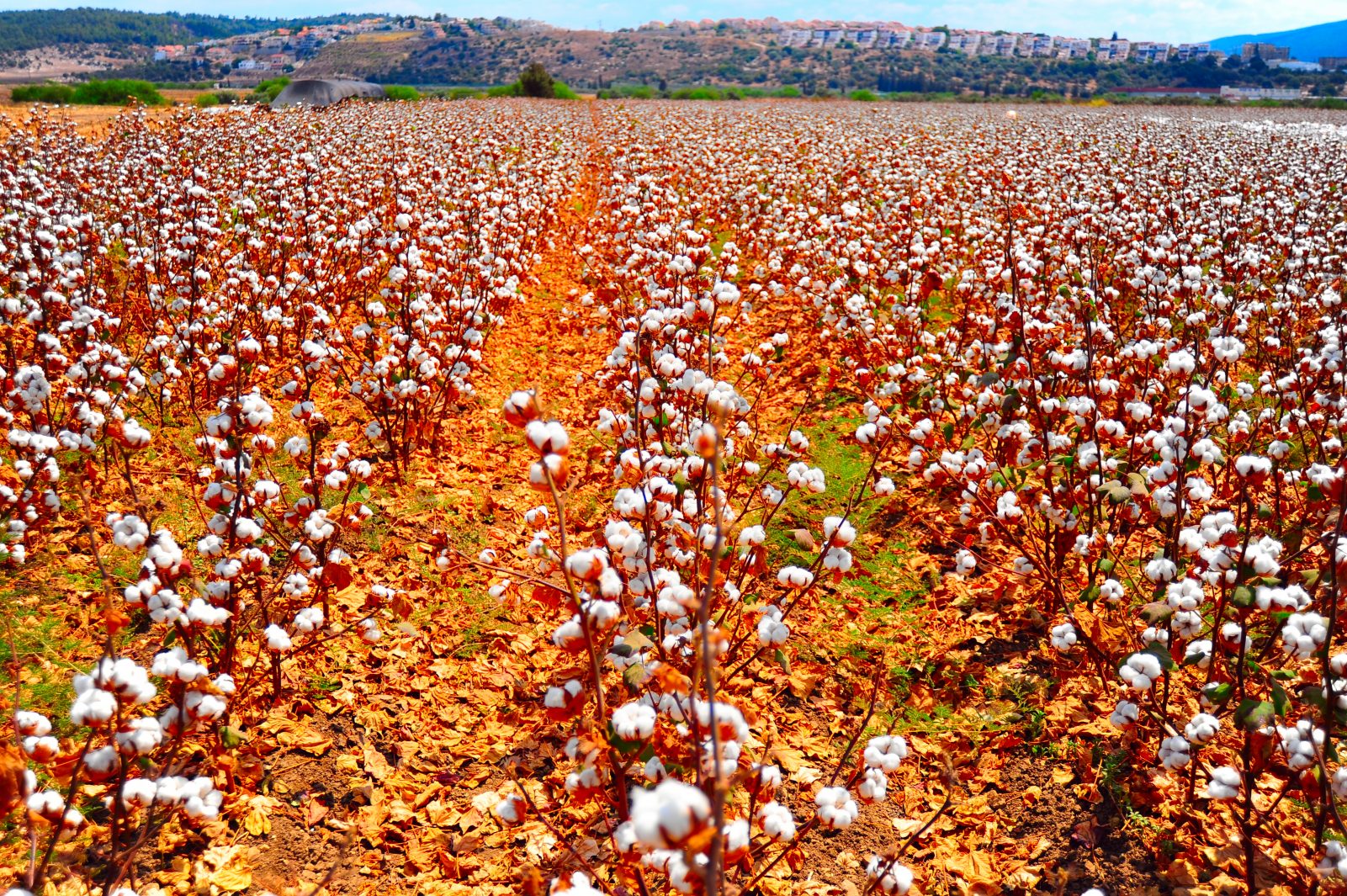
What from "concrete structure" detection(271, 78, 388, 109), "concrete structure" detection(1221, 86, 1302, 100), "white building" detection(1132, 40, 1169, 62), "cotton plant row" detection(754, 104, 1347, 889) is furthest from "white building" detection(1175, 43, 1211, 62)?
"cotton plant row" detection(754, 104, 1347, 889)

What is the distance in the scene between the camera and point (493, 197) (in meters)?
9.63

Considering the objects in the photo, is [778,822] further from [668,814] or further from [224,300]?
[224,300]

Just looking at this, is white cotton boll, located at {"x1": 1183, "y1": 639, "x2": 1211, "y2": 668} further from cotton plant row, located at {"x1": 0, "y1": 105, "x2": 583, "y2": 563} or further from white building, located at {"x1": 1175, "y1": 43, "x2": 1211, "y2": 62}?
white building, located at {"x1": 1175, "y1": 43, "x2": 1211, "y2": 62}

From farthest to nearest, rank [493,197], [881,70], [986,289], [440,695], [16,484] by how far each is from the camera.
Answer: [881,70] → [493,197] → [986,289] → [16,484] → [440,695]

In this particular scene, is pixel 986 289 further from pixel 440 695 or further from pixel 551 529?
pixel 440 695

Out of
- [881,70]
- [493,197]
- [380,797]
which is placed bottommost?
[380,797]

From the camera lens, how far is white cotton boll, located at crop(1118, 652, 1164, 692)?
2736mm

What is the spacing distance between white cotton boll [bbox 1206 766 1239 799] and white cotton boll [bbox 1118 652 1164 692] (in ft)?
1.03

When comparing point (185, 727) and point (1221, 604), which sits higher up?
point (1221, 604)

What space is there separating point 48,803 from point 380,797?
136cm

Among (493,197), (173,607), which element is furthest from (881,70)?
(173,607)

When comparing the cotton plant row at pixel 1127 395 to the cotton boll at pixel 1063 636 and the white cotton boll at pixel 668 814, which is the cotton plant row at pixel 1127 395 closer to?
the cotton boll at pixel 1063 636

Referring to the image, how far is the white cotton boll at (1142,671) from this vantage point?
8.98ft

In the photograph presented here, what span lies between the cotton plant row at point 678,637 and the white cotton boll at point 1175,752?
948mm
